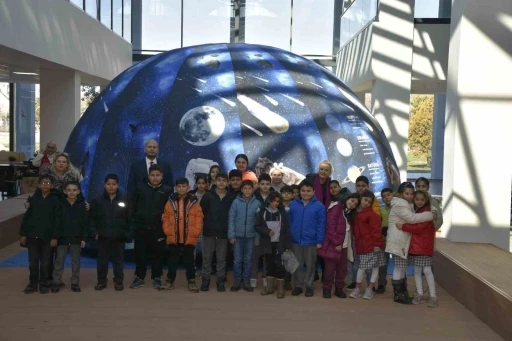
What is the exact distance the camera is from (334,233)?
7.54 meters

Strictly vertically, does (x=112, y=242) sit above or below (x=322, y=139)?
below

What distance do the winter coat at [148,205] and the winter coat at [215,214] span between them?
492 mm

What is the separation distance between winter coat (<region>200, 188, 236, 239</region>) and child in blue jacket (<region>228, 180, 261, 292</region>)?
3.7 inches

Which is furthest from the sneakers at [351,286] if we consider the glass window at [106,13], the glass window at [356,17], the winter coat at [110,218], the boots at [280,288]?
the glass window at [106,13]

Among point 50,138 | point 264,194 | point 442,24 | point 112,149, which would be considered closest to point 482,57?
point 264,194

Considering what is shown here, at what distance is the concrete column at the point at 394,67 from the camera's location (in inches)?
647

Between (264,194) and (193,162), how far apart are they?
1.27 m

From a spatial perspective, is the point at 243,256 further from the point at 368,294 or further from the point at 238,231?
the point at 368,294

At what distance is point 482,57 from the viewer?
9.07 m

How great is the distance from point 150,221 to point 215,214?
2.56ft

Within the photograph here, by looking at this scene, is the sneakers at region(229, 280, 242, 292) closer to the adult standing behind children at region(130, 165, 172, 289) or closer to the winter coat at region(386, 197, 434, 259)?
the adult standing behind children at region(130, 165, 172, 289)

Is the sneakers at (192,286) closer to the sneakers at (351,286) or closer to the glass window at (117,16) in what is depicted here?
the sneakers at (351,286)

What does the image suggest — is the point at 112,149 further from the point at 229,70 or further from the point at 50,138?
the point at 50,138

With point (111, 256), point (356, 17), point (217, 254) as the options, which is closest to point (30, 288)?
point (111, 256)
